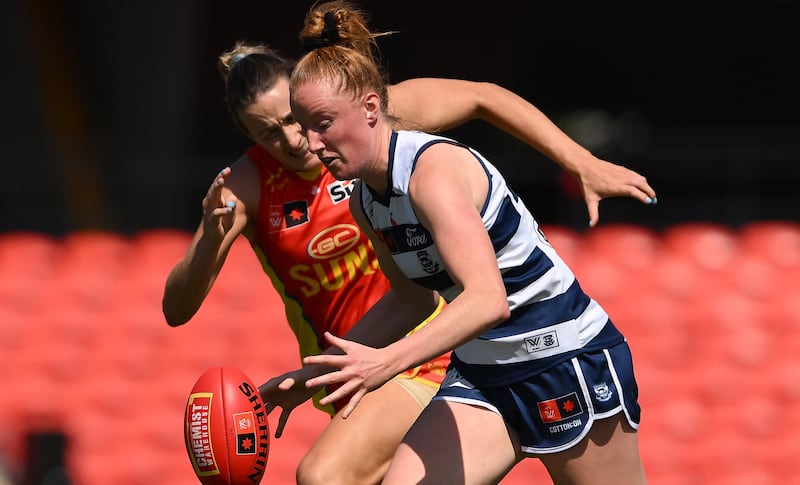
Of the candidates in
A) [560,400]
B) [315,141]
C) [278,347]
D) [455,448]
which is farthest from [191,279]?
[278,347]

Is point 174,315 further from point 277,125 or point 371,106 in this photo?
point 371,106

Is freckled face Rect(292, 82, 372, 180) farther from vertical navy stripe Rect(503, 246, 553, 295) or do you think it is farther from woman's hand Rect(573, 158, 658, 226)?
woman's hand Rect(573, 158, 658, 226)

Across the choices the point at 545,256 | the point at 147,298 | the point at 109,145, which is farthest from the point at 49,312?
the point at 109,145

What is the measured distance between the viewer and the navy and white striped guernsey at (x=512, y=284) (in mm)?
3186

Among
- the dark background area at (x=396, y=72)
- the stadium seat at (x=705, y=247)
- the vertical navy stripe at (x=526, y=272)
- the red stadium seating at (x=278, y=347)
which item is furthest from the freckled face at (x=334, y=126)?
the dark background area at (x=396, y=72)

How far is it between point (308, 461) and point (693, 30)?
39.5 ft

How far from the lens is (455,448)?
3.23 m

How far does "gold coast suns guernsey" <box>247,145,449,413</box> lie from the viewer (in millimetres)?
3998

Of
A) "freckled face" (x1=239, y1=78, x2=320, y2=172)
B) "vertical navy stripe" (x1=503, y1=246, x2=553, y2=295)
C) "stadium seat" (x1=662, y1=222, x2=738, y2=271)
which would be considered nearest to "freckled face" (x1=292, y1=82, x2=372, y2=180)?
"vertical navy stripe" (x1=503, y1=246, x2=553, y2=295)

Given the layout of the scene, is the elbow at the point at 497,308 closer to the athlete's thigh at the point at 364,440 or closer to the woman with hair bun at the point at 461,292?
the woman with hair bun at the point at 461,292

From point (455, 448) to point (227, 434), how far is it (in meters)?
0.71

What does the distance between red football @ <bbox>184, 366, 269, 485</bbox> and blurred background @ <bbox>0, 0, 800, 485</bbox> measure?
1.12m

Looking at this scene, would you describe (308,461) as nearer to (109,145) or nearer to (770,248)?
(770,248)

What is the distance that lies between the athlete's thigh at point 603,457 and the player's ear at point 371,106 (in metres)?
1.09
